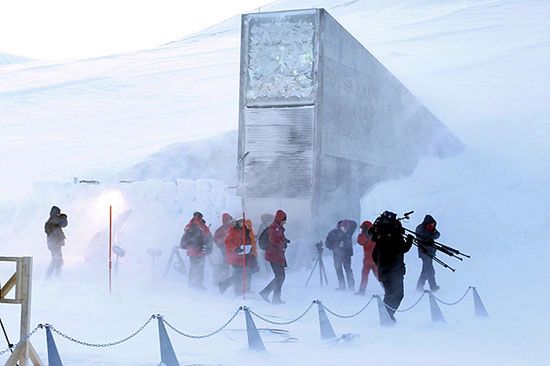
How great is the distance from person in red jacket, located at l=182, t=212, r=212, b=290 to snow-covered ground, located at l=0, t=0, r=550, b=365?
1.13ft

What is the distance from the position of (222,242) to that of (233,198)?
2.37 metres

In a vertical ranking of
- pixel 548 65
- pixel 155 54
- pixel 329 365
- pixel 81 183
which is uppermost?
pixel 155 54

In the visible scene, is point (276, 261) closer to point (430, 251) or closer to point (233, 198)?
point (430, 251)

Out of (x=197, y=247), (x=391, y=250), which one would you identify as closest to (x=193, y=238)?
(x=197, y=247)

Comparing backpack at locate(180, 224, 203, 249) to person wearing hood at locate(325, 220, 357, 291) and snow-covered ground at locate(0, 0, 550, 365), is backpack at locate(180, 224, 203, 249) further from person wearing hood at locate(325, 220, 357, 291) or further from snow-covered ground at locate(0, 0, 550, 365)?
person wearing hood at locate(325, 220, 357, 291)

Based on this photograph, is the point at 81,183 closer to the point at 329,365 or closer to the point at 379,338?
the point at 379,338

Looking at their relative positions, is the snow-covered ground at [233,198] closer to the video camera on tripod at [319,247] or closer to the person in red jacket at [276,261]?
the person in red jacket at [276,261]

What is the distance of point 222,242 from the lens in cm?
1569

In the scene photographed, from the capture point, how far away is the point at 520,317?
41.4ft

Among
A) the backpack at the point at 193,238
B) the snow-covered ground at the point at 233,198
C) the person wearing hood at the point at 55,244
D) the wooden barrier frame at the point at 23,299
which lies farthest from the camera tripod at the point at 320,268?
the wooden barrier frame at the point at 23,299

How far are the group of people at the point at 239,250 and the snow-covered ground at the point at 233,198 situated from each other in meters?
0.39

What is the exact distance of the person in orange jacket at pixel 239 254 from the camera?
1484 cm

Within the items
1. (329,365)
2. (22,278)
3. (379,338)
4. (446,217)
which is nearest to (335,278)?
(446,217)

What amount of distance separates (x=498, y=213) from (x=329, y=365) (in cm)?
1232
